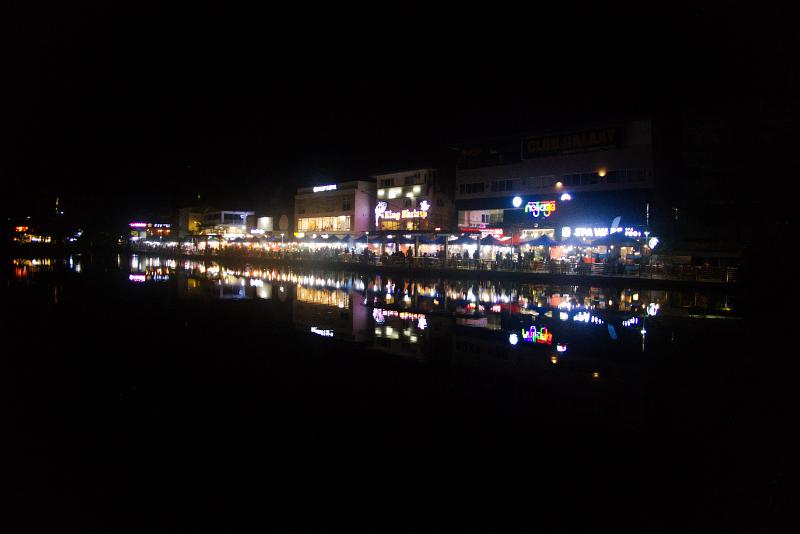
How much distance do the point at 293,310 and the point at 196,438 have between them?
10.3 m

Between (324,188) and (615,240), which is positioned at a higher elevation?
(324,188)


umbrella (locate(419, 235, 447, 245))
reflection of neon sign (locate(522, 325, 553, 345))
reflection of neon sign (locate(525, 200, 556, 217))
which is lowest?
reflection of neon sign (locate(522, 325, 553, 345))

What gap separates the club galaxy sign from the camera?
46.4 meters

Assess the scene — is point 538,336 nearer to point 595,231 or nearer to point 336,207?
point 595,231

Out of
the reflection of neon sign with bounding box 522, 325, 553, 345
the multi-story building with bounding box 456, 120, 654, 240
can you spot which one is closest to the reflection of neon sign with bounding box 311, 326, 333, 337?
the reflection of neon sign with bounding box 522, 325, 553, 345

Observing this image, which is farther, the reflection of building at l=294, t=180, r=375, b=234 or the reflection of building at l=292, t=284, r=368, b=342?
the reflection of building at l=294, t=180, r=375, b=234

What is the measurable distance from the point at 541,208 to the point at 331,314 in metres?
26.9

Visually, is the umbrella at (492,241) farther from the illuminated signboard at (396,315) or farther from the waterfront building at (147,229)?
the waterfront building at (147,229)

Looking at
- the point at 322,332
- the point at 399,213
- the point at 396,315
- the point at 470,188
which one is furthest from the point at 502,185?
the point at 322,332

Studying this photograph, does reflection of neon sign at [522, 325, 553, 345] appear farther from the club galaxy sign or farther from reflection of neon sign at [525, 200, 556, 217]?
the club galaxy sign

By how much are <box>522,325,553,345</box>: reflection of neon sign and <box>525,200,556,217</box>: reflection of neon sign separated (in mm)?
26405

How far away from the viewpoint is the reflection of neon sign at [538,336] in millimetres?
10898

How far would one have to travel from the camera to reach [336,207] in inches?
2164

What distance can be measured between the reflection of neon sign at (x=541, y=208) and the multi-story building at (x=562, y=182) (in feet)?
0.23
